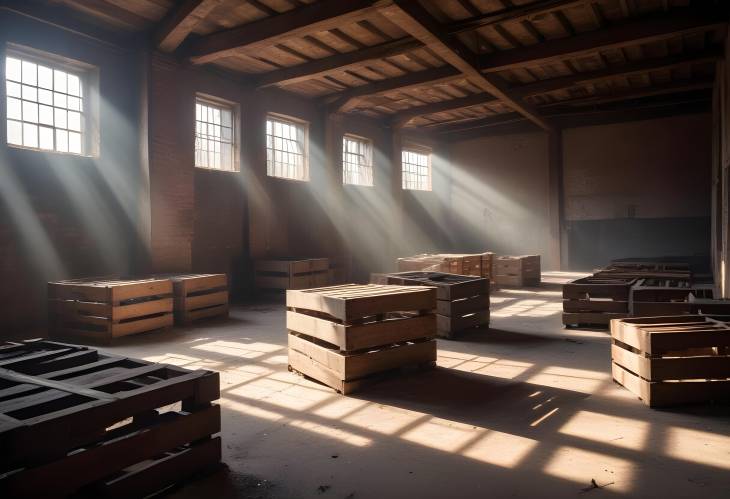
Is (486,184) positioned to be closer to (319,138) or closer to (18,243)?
(319,138)

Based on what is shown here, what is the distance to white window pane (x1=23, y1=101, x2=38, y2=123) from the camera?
8523mm

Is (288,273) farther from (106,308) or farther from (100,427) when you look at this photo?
(100,427)

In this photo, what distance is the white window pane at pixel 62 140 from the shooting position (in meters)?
8.98

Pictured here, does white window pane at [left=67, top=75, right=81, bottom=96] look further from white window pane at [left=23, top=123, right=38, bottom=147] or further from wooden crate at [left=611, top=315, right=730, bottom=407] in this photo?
wooden crate at [left=611, top=315, right=730, bottom=407]

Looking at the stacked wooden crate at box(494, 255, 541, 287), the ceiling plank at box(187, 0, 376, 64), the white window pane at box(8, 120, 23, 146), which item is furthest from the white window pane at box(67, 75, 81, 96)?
the stacked wooden crate at box(494, 255, 541, 287)

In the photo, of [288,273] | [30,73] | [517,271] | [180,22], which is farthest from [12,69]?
[517,271]

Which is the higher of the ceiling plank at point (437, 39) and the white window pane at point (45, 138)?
the ceiling plank at point (437, 39)

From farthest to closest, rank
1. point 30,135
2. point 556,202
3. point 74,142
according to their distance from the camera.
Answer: point 556,202, point 74,142, point 30,135

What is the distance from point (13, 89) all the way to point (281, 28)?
14.2 ft

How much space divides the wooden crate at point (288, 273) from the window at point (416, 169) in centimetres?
765

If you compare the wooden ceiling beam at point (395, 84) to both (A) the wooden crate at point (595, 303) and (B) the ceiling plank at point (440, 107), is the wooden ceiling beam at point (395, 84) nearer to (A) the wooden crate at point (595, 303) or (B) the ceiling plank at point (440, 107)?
(B) the ceiling plank at point (440, 107)

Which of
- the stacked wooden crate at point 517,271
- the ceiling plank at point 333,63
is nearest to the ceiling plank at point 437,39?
the ceiling plank at point 333,63

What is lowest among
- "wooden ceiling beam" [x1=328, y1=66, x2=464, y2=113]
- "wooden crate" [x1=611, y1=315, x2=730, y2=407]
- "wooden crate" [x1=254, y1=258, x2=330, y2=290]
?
"wooden crate" [x1=611, y1=315, x2=730, y2=407]

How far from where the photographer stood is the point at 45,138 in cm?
879
